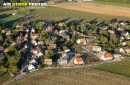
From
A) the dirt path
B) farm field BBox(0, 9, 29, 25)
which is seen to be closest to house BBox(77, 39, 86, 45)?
farm field BBox(0, 9, 29, 25)

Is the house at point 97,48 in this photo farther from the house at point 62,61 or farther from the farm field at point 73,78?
the farm field at point 73,78

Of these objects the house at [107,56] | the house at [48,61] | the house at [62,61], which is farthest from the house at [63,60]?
the house at [107,56]

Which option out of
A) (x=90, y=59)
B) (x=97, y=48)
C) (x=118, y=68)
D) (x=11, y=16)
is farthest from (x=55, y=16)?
(x=118, y=68)

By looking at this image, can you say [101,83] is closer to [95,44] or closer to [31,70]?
[31,70]

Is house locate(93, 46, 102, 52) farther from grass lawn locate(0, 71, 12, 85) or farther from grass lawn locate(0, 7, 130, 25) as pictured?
grass lawn locate(0, 7, 130, 25)

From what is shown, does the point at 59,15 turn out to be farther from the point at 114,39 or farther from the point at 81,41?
the point at 114,39
